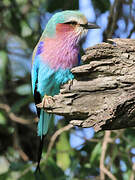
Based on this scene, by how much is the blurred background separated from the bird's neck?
0.70 meters

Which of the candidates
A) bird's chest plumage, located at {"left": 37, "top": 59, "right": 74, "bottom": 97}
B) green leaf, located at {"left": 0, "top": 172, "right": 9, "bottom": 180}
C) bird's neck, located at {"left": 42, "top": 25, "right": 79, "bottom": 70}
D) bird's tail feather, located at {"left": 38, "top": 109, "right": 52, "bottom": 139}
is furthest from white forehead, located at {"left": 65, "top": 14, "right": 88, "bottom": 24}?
green leaf, located at {"left": 0, "top": 172, "right": 9, "bottom": 180}

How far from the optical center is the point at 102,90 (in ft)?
8.29

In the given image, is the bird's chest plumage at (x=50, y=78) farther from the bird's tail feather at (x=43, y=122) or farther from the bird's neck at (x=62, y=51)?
the bird's tail feather at (x=43, y=122)

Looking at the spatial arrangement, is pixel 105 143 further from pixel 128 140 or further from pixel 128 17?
pixel 128 17

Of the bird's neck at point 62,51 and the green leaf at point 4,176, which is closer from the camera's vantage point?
the bird's neck at point 62,51

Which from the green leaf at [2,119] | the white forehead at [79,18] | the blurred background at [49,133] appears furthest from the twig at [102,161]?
the green leaf at [2,119]

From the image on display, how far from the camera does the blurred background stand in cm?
393

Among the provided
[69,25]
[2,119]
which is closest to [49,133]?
[2,119]

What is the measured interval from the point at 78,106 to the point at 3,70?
2.62m

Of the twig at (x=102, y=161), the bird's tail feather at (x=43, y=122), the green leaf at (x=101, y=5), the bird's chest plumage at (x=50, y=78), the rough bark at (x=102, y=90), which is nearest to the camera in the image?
the rough bark at (x=102, y=90)

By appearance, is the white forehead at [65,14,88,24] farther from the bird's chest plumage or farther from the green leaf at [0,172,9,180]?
the green leaf at [0,172,9,180]

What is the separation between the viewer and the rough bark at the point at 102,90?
243cm

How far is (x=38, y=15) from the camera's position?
495cm

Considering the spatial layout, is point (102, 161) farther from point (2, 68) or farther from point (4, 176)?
point (2, 68)
